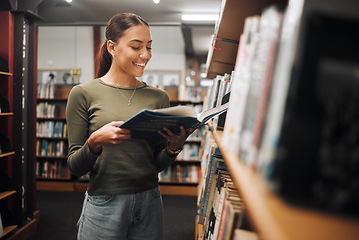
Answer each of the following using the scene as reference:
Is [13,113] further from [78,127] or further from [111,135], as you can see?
[111,135]

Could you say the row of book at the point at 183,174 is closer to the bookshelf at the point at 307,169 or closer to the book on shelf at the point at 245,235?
the book on shelf at the point at 245,235

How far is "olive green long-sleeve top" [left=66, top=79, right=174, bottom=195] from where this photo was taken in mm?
1155

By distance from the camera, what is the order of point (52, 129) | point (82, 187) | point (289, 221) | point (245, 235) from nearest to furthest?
point (289, 221)
point (245, 235)
point (82, 187)
point (52, 129)

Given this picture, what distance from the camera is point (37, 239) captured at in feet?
9.20

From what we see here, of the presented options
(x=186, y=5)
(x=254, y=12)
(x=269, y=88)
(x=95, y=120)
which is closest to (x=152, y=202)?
(x=95, y=120)

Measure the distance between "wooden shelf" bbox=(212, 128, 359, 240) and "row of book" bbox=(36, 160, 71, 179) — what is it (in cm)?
489

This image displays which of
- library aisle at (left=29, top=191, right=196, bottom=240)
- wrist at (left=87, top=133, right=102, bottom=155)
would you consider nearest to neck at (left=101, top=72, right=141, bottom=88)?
wrist at (left=87, top=133, right=102, bottom=155)

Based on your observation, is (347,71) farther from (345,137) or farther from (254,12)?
(254,12)

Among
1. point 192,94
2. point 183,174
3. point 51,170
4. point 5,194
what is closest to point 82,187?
point 51,170

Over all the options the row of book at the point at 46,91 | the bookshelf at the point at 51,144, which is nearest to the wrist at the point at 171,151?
the bookshelf at the point at 51,144

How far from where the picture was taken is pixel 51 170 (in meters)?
4.70

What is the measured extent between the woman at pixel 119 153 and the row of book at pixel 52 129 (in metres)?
3.81

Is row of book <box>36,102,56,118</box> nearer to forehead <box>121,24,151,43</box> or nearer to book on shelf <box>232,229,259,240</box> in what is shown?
forehead <box>121,24,151,43</box>

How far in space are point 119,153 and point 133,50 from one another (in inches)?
18.0
